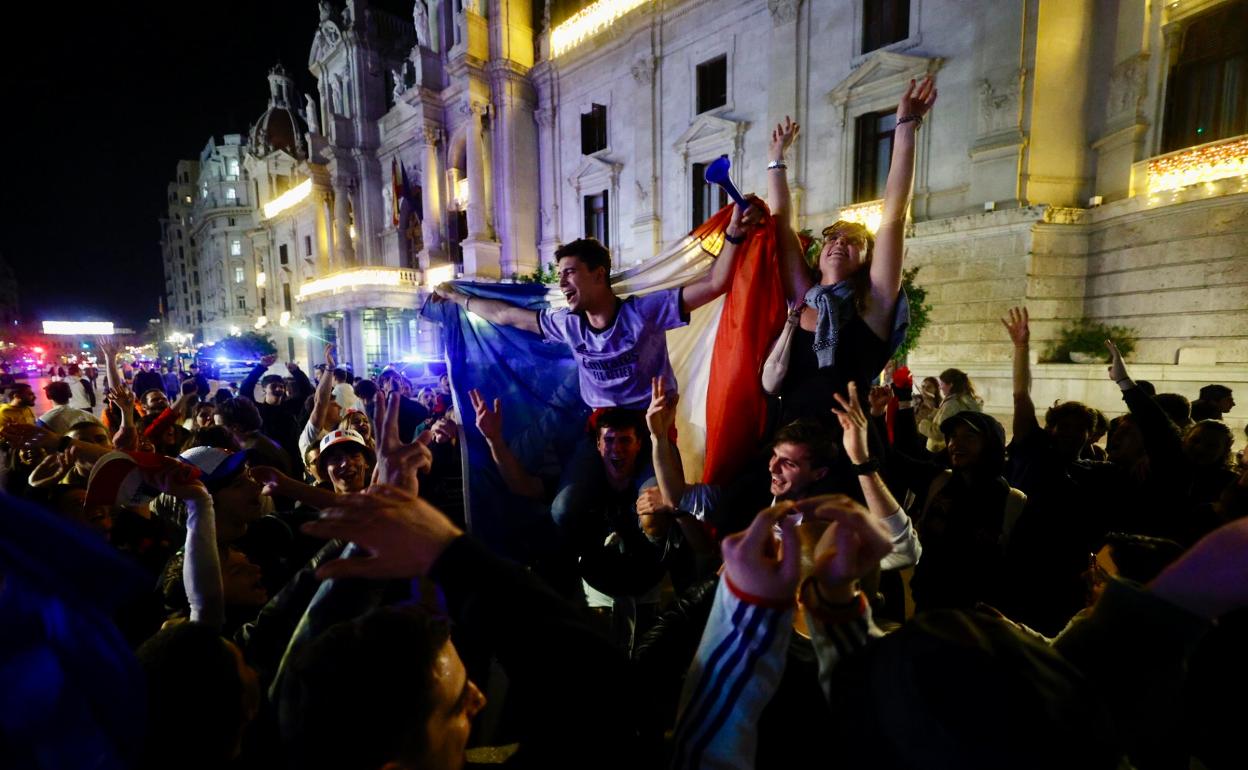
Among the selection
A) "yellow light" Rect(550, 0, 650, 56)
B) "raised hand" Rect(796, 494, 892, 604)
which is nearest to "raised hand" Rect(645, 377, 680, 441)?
"raised hand" Rect(796, 494, 892, 604)

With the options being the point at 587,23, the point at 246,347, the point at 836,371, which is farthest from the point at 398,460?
the point at 246,347

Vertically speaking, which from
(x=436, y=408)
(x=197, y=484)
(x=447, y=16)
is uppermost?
(x=447, y=16)

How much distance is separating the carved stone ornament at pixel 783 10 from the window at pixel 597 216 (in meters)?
8.12

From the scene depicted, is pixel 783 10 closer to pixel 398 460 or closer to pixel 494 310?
pixel 494 310

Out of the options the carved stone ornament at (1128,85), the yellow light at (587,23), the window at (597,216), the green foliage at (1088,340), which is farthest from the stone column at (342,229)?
the green foliage at (1088,340)

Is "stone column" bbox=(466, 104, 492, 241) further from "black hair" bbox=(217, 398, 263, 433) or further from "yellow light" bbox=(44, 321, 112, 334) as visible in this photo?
"yellow light" bbox=(44, 321, 112, 334)

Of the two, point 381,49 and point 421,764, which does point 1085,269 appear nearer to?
point 421,764

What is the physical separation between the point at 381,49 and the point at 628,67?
18.1 metres

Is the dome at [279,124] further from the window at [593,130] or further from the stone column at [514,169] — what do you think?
the window at [593,130]

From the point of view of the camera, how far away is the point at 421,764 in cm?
99

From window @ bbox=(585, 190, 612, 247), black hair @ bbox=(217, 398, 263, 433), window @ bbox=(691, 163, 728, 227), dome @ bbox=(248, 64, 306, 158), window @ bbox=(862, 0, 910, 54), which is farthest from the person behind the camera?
dome @ bbox=(248, 64, 306, 158)

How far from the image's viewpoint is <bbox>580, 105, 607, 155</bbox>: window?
20.6 metres

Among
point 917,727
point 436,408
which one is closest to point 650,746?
point 917,727

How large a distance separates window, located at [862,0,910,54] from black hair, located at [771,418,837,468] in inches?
599
